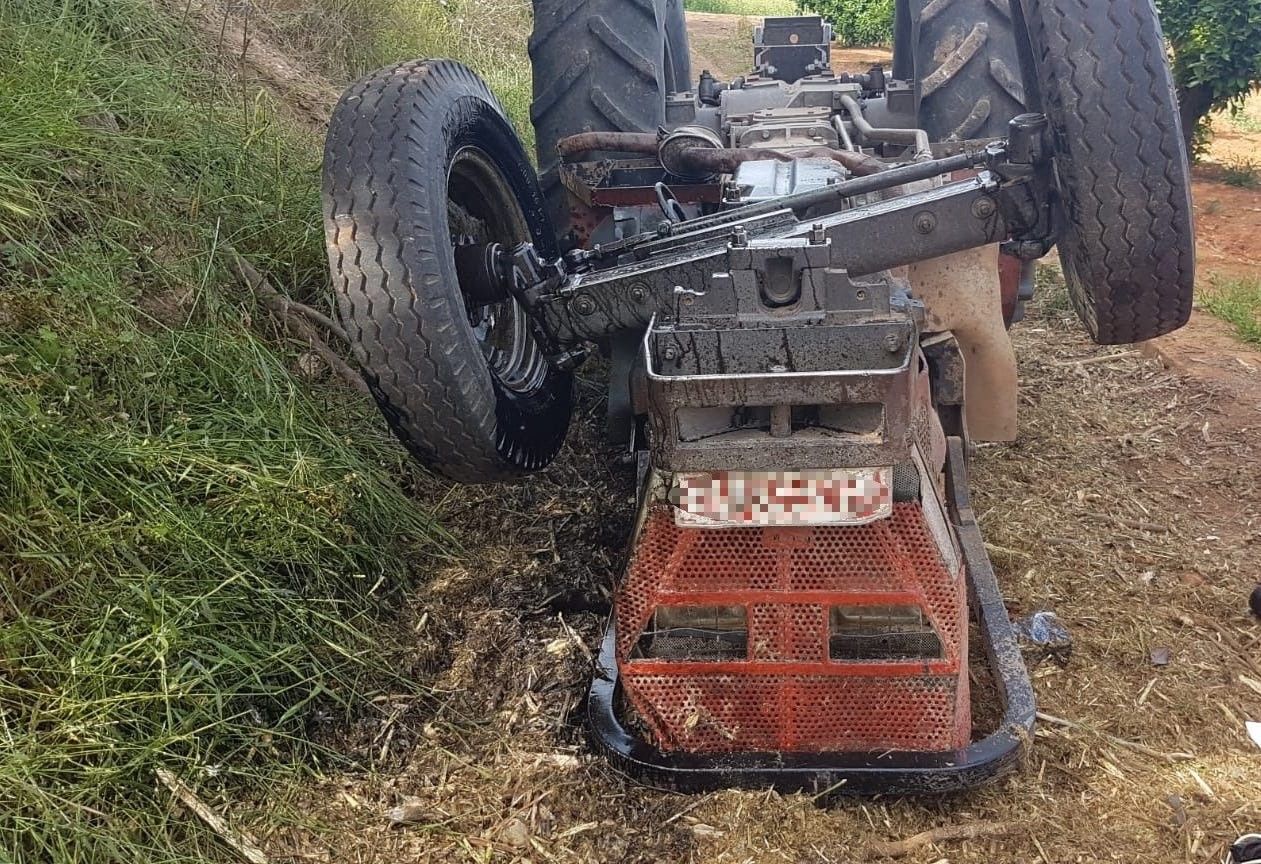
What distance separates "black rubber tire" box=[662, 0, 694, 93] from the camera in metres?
5.65

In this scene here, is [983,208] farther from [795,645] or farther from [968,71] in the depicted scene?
[968,71]

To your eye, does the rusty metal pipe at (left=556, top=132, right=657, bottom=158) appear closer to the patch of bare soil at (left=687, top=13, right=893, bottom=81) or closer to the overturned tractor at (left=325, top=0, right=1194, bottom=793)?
the overturned tractor at (left=325, top=0, right=1194, bottom=793)

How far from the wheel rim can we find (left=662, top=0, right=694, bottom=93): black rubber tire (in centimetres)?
237

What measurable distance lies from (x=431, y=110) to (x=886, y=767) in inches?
75.3

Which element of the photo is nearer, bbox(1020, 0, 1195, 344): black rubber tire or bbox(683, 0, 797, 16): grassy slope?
bbox(1020, 0, 1195, 344): black rubber tire

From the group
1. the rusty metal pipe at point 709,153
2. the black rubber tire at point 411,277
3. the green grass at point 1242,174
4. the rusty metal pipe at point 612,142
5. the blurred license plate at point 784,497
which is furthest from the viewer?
the green grass at point 1242,174

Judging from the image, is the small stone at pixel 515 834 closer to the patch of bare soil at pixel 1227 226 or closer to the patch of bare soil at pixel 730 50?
the patch of bare soil at pixel 1227 226

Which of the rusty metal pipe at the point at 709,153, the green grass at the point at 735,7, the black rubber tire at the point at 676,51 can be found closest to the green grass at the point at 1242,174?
the black rubber tire at the point at 676,51

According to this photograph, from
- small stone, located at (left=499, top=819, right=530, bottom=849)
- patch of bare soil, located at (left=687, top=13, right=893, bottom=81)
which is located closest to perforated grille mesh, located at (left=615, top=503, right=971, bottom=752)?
Result: small stone, located at (left=499, top=819, right=530, bottom=849)

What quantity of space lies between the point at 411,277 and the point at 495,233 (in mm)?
941

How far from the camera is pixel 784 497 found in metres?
2.20

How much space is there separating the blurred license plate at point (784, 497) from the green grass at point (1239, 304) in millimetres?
4350

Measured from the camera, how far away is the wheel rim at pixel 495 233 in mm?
3316

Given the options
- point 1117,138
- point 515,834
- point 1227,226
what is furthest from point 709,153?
point 1227,226
